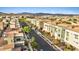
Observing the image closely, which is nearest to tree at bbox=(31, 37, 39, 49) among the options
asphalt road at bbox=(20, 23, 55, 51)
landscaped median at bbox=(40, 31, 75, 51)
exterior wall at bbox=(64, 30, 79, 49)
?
asphalt road at bbox=(20, 23, 55, 51)

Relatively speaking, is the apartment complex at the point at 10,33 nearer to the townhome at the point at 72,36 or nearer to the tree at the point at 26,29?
the tree at the point at 26,29

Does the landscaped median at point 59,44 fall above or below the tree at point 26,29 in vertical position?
below

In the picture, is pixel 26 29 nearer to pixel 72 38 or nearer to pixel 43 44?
pixel 43 44

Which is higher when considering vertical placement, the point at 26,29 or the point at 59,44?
the point at 26,29

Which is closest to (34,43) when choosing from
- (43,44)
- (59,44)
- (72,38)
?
(43,44)

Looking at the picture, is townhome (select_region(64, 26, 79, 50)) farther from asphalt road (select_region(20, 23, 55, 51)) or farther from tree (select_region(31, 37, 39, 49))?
tree (select_region(31, 37, 39, 49))

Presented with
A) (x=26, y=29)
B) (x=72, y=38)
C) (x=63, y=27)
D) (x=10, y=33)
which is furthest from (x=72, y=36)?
(x=10, y=33)

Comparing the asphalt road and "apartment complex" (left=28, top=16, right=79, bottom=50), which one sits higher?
"apartment complex" (left=28, top=16, right=79, bottom=50)

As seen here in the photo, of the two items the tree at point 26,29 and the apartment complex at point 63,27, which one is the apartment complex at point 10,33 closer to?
the tree at point 26,29

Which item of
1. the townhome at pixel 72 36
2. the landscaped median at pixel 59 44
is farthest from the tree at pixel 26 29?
the townhome at pixel 72 36

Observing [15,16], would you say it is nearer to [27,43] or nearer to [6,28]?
[6,28]

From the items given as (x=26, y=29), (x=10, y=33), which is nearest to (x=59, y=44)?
(x=26, y=29)
